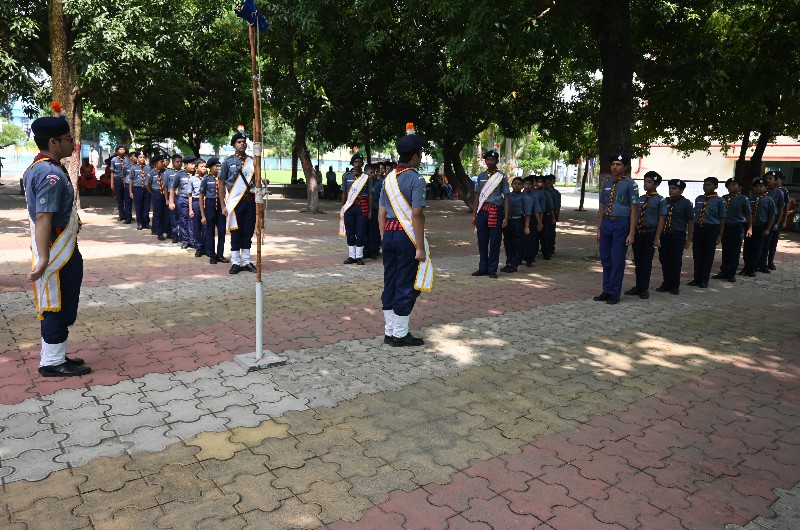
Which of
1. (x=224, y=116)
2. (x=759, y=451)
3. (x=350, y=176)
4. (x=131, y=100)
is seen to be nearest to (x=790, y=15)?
(x=350, y=176)

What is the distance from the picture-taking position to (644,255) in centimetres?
867

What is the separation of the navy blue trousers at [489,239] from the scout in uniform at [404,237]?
4070mm

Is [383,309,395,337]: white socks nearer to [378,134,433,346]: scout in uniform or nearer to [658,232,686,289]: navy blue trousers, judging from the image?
[378,134,433,346]: scout in uniform

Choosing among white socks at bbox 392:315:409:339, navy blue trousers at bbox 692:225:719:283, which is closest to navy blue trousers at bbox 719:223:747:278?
navy blue trousers at bbox 692:225:719:283

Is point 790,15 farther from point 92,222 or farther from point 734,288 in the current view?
point 92,222

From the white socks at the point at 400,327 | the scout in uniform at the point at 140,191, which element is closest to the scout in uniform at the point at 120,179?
the scout in uniform at the point at 140,191

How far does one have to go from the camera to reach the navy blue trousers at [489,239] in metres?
9.88

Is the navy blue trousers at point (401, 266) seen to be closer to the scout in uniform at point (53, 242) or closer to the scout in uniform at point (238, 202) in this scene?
the scout in uniform at point (53, 242)

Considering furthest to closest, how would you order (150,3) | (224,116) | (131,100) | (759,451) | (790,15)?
(224,116)
(131,100)
(150,3)
(790,15)
(759,451)

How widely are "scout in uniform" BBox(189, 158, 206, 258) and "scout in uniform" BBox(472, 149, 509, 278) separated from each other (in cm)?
488

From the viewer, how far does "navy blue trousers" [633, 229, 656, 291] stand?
866 cm

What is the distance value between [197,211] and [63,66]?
6966mm

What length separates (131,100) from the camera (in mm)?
18953

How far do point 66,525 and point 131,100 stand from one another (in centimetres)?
1829
